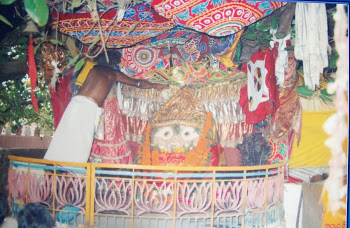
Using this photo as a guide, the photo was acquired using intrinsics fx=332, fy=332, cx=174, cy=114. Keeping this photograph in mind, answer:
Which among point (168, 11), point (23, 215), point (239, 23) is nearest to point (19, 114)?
point (23, 215)

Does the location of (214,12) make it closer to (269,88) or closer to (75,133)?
(269,88)

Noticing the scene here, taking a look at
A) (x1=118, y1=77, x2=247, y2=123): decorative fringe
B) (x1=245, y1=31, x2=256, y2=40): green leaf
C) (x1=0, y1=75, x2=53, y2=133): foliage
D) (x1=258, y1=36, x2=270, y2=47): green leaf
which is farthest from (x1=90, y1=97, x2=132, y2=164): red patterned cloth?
(x1=258, y1=36, x2=270, y2=47): green leaf

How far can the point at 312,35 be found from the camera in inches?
112

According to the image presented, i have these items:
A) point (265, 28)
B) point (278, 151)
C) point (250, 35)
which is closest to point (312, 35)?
point (265, 28)

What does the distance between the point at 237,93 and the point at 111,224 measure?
1811mm

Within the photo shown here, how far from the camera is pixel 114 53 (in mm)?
3547

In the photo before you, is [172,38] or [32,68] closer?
[32,68]

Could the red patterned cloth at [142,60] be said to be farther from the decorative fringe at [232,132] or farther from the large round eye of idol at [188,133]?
the decorative fringe at [232,132]

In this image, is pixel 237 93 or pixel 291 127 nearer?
pixel 291 127

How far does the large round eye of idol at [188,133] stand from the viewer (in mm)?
3600

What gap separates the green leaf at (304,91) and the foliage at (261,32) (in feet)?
1.68

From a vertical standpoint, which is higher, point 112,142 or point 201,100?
point 201,100

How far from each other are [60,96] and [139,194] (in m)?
1.20

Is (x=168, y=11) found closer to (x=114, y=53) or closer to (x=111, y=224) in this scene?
(x=114, y=53)
